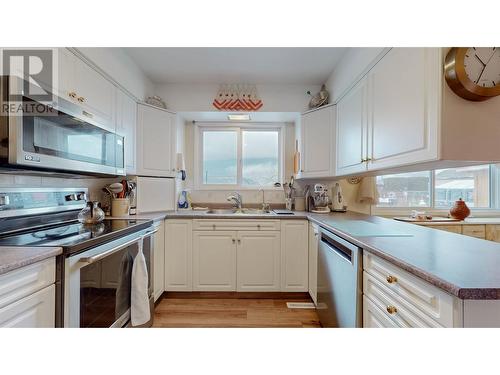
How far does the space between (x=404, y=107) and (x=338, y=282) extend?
1.15 m

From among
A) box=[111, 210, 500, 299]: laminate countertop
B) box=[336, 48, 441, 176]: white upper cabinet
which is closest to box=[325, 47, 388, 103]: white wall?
box=[336, 48, 441, 176]: white upper cabinet

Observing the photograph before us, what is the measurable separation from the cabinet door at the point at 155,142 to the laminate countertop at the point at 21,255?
58.6 inches

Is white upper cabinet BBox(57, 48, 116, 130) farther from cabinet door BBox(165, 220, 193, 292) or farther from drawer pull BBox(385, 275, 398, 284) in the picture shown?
drawer pull BBox(385, 275, 398, 284)

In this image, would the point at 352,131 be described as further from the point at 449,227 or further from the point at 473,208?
the point at 473,208

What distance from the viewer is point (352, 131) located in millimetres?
1954

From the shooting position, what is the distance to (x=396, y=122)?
4.44 feet

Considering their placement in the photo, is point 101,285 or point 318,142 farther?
point 318,142

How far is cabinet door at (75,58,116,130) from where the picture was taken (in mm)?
1543

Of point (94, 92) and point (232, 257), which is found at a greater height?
point (94, 92)

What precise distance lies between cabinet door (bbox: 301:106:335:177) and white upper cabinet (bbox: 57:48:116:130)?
75.7 inches

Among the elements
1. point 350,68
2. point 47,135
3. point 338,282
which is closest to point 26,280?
point 47,135

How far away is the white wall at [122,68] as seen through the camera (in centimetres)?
169
